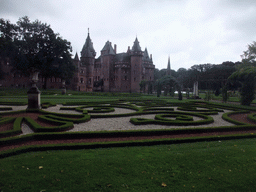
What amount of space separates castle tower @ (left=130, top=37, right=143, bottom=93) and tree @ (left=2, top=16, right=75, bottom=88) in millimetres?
23138

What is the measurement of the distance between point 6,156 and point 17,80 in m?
56.8

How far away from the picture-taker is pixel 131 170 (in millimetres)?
3775

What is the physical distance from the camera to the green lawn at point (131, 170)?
3.23 meters

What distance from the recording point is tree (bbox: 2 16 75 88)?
37500mm

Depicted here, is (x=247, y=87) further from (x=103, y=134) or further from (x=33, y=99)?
(x=33, y=99)

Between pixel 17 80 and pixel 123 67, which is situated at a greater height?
pixel 123 67

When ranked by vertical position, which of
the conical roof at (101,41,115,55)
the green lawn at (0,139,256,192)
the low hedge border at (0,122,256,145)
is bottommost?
the green lawn at (0,139,256,192)

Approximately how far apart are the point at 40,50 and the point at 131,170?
4177 cm

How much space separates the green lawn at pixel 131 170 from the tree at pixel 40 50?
125ft

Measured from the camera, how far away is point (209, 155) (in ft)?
15.1

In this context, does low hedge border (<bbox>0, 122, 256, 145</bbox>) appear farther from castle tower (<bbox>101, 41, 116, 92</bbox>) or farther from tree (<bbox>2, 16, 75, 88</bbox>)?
castle tower (<bbox>101, 41, 116, 92</bbox>)

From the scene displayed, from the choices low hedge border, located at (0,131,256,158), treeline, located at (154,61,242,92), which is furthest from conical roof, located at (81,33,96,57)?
low hedge border, located at (0,131,256,158)

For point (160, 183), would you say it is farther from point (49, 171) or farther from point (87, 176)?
point (49, 171)

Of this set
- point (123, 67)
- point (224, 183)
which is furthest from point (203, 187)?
point (123, 67)
